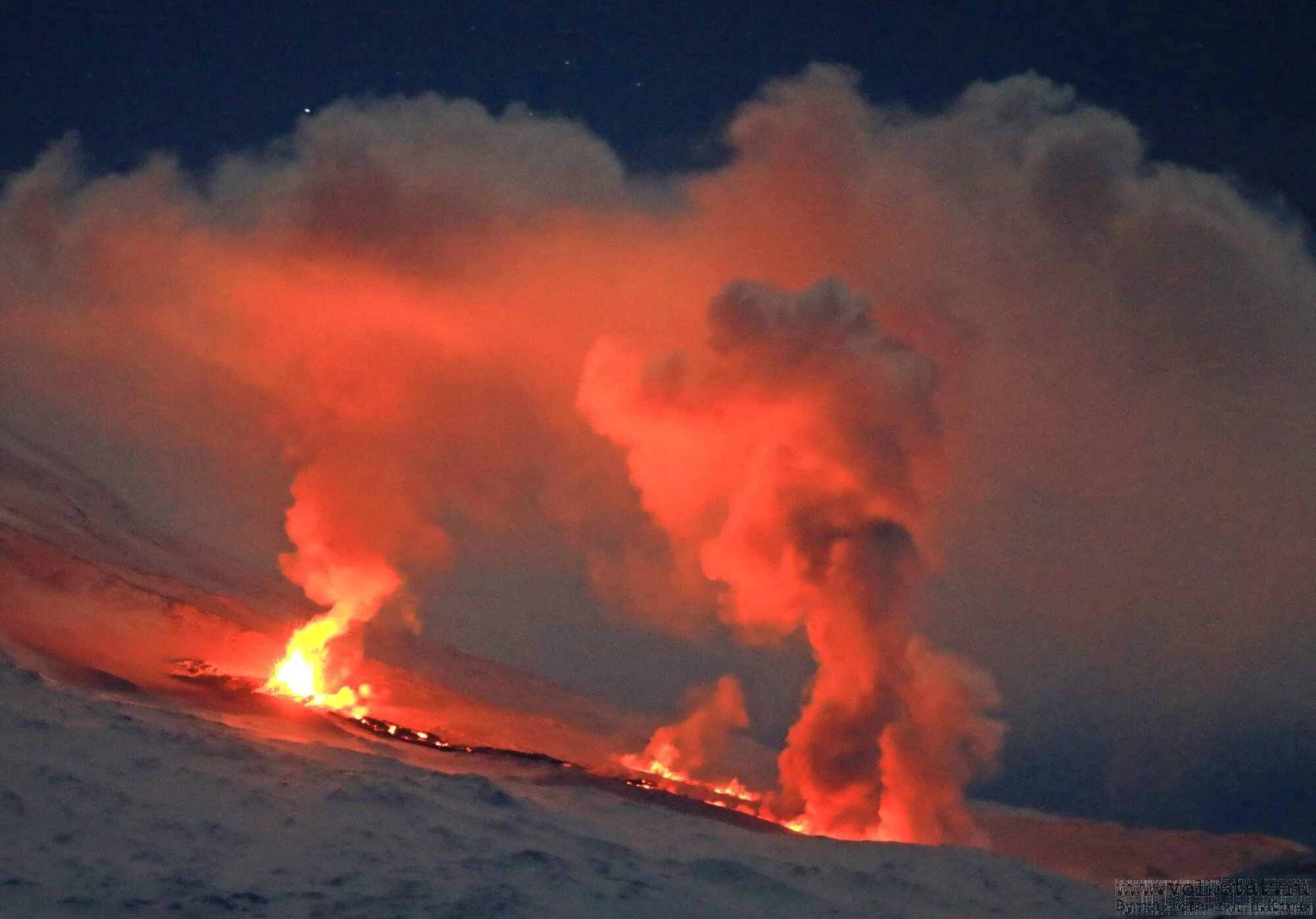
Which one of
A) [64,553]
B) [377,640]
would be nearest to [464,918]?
[64,553]

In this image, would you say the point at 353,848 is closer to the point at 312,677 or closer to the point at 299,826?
the point at 299,826

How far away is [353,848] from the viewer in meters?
18.0

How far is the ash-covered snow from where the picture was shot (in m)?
15.2

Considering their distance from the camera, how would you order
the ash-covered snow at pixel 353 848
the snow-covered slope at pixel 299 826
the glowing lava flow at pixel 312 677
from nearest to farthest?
the ash-covered snow at pixel 353 848 < the snow-covered slope at pixel 299 826 < the glowing lava flow at pixel 312 677

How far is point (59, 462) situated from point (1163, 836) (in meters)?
63.8

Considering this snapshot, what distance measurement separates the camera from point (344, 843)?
59.5 ft

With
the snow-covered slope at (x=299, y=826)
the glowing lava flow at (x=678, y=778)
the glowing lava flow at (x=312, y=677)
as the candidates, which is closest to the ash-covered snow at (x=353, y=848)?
the snow-covered slope at (x=299, y=826)

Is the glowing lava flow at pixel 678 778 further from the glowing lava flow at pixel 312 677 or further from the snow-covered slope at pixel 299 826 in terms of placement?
the glowing lava flow at pixel 312 677

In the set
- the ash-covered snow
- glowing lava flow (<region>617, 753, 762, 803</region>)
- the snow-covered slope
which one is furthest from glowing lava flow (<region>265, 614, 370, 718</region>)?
glowing lava flow (<region>617, 753, 762, 803</region>)

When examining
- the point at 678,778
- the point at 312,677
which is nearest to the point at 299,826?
the point at 312,677

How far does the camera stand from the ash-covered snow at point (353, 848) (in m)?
15.2

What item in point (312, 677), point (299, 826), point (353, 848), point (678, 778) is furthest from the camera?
point (678, 778)

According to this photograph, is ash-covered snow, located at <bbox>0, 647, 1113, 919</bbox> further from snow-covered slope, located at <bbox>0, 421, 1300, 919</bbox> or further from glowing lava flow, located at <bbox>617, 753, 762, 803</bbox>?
glowing lava flow, located at <bbox>617, 753, 762, 803</bbox>

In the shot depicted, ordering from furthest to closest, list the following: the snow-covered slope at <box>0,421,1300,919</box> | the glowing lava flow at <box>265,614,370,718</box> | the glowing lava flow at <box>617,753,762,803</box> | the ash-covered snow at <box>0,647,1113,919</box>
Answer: the glowing lava flow at <box>617,753,762,803</box> → the glowing lava flow at <box>265,614,370,718</box> → the snow-covered slope at <box>0,421,1300,919</box> → the ash-covered snow at <box>0,647,1113,919</box>
